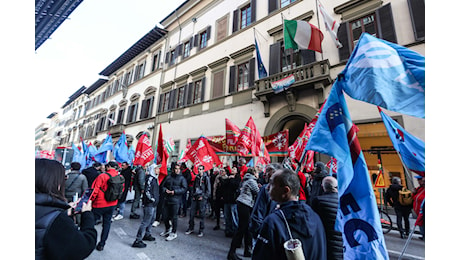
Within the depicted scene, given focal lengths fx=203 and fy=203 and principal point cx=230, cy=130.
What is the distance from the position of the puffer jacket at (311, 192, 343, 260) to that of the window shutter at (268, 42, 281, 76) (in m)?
8.72

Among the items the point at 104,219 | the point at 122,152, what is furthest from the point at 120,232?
the point at 122,152

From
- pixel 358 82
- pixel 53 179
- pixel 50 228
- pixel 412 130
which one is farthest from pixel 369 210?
pixel 412 130

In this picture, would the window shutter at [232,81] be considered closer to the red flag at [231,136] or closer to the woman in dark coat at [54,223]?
the red flag at [231,136]

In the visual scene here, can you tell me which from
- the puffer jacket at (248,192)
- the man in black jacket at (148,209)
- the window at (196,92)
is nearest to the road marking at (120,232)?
the man in black jacket at (148,209)


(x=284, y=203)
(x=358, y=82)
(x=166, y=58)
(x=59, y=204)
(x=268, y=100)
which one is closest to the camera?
(x=59, y=204)

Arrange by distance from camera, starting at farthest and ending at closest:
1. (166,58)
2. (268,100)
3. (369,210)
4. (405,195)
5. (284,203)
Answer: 1. (166,58)
2. (268,100)
3. (405,195)
4. (369,210)
5. (284,203)

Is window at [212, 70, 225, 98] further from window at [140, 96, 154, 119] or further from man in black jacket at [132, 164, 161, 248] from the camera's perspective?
man in black jacket at [132, 164, 161, 248]

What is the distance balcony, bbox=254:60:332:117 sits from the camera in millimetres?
8375

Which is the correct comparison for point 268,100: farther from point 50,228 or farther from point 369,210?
point 50,228

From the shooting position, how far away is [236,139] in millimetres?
6949

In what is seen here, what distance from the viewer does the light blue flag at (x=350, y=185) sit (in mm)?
1724

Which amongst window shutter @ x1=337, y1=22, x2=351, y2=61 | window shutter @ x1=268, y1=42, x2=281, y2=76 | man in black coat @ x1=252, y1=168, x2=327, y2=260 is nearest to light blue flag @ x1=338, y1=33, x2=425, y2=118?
man in black coat @ x1=252, y1=168, x2=327, y2=260

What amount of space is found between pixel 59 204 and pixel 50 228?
18 cm
